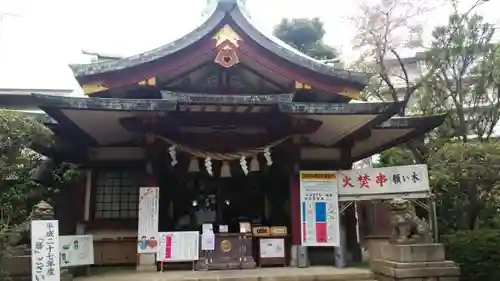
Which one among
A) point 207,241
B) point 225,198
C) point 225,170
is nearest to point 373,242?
point 225,198

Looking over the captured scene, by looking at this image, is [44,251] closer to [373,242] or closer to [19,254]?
[19,254]

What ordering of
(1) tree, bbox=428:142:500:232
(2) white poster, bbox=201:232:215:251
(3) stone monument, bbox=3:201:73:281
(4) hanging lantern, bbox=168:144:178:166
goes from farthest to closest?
1. (1) tree, bbox=428:142:500:232
2. (4) hanging lantern, bbox=168:144:178:166
3. (2) white poster, bbox=201:232:215:251
4. (3) stone monument, bbox=3:201:73:281

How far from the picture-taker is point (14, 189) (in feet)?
31.0

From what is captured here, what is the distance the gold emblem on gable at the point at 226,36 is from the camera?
1068cm

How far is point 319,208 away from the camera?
1048 cm

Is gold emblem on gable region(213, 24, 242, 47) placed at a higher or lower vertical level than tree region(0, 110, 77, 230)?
higher

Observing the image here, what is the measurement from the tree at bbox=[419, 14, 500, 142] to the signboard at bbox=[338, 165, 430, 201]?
17.2 feet

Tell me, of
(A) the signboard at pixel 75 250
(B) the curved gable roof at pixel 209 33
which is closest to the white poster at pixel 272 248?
(A) the signboard at pixel 75 250

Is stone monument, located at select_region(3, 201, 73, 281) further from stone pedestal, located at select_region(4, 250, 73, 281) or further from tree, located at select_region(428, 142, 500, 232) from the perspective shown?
tree, located at select_region(428, 142, 500, 232)

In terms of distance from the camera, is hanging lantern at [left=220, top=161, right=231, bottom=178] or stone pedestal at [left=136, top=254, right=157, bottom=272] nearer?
stone pedestal at [left=136, top=254, right=157, bottom=272]

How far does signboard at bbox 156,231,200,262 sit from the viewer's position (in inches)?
389

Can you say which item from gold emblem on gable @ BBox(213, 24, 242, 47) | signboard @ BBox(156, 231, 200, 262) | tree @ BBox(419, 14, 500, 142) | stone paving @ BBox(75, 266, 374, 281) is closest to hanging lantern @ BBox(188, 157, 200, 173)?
signboard @ BBox(156, 231, 200, 262)

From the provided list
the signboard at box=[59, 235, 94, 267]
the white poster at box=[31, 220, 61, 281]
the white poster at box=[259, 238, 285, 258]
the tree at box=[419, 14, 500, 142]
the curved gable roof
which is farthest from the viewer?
the tree at box=[419, 14, 500, 142]

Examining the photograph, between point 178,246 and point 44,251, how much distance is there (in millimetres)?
3144
